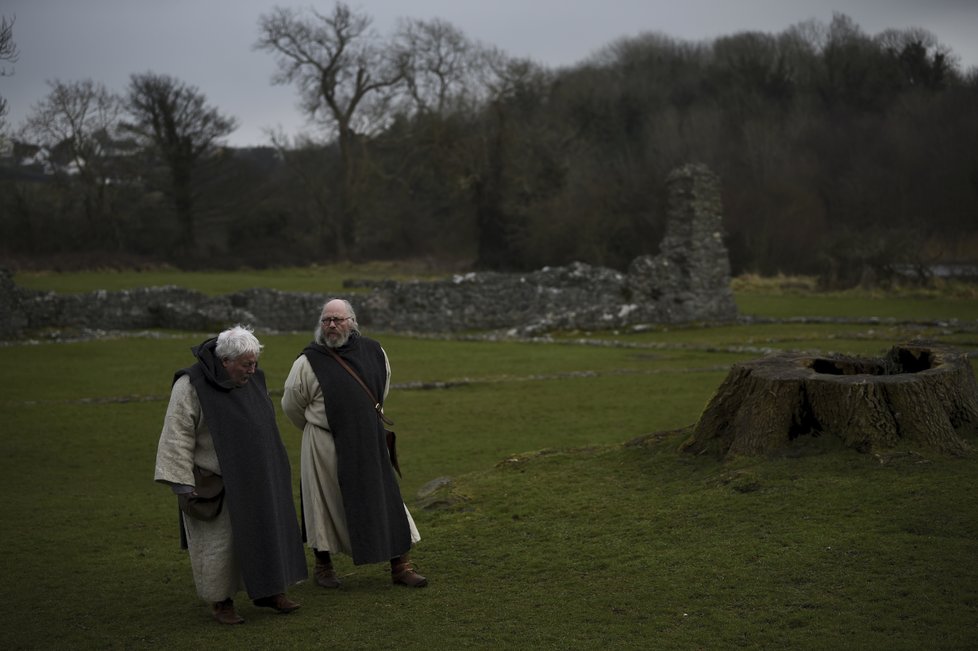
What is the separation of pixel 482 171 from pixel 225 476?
53.1 m

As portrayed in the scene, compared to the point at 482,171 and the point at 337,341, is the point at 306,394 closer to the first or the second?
the point at 337,341

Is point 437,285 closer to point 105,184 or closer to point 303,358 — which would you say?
point 303,358

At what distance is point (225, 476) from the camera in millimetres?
6559

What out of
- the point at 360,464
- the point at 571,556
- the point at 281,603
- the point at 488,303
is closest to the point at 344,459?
the point at 360,464

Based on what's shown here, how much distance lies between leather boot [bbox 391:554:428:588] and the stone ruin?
71.6 feet

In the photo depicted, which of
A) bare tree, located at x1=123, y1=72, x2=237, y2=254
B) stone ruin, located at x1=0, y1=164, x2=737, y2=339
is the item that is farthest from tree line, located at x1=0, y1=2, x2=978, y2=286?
stone ruin, located at x1=0, y1=164, x2=737, y2=339

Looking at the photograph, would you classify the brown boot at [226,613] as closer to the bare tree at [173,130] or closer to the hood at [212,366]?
the hood at [212,366]

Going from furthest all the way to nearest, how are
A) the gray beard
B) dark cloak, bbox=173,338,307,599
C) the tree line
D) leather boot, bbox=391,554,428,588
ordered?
the tree line
the gray beard
leather boot, bbox=391,554,428,588
dark cloak, bbox=173,338,307,599

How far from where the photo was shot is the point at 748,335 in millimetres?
26391

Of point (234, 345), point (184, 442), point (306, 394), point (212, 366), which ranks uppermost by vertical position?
point (234, 345)

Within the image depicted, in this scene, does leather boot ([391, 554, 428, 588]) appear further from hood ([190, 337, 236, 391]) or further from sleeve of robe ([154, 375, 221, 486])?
Answer: hood ([190, 337, 236, 391])

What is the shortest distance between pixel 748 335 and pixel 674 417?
12213 mm

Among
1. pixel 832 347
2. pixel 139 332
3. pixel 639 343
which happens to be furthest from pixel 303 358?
pixel 139 332

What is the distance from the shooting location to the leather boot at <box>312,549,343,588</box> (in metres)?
7.36
